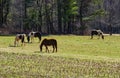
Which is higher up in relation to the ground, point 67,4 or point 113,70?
point 67,4

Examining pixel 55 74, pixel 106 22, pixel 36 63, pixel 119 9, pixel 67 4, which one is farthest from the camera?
pixel 119 9

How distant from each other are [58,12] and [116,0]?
46942 mm

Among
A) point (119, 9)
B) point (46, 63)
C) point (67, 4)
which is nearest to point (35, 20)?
point (67, 4)

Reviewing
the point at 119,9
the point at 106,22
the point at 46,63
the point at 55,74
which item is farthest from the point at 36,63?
the point at 119,9

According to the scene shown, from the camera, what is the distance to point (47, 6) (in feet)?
286

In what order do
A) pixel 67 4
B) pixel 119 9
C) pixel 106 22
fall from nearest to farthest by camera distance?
pixel 67 4 → pixel 106 22 → pixel 119 9

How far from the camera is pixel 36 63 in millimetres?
26641

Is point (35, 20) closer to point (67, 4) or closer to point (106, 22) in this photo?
point (67, 4)

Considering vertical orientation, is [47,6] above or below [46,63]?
above

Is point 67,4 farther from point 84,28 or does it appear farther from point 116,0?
point 116,0

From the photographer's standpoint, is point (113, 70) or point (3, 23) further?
point (3, 23)

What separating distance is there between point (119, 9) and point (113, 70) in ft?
333

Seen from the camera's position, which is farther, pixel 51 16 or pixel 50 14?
pixel 51 16

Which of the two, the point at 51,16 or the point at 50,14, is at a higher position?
the point at 50,14
